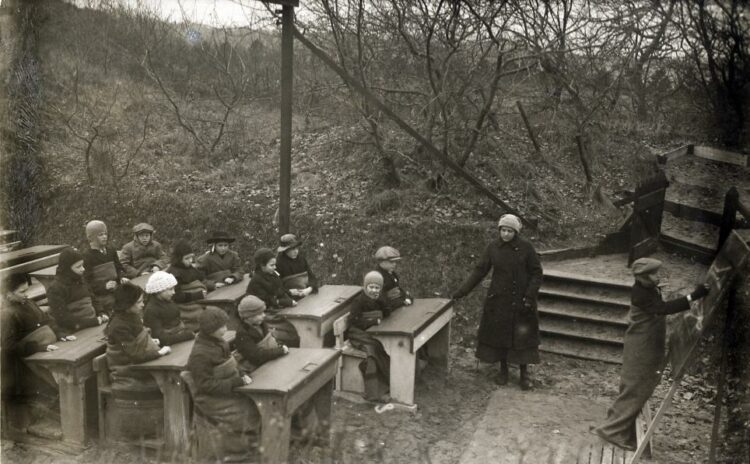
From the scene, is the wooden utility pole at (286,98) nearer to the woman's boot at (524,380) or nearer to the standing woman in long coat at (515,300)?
the standing woman in long coat at (515,300)

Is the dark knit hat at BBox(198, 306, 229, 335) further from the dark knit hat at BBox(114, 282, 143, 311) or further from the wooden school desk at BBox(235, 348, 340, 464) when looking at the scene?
the dark knit hat at BBox(114, 282, 143, 311)

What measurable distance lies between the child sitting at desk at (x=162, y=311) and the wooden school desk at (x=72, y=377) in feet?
1.62

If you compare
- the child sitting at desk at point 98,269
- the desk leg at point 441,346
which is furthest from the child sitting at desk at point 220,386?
the desk leg at point 441,346

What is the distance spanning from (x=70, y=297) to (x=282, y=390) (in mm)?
2867

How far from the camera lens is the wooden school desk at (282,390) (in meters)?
5.18

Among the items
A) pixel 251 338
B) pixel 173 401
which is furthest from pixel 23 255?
pixel 251 338

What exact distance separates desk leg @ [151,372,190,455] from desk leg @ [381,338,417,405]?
2.17 meters

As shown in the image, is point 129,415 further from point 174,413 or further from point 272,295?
point 272,295

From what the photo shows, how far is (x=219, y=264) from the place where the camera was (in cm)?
843

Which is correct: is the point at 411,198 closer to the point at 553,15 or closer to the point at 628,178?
the point at 553,15

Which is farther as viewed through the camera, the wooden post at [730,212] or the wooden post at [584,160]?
the wooden post at [584,160]

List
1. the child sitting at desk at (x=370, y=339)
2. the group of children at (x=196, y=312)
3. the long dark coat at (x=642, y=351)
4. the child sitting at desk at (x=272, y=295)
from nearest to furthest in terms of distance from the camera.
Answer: the group of children at (x=196, y=312), the long dark coat at (x=642, y=351), the child sitting at desk at (x=370, y=339), the child sitting at desk at (x=272, y=295)

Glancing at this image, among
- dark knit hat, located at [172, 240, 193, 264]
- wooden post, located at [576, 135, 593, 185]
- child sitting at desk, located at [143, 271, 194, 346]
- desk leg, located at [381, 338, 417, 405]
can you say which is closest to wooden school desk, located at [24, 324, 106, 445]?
child sitting at desk, located at [143, 271, 194, 346]

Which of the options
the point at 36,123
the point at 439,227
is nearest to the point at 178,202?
the point at 36,123
